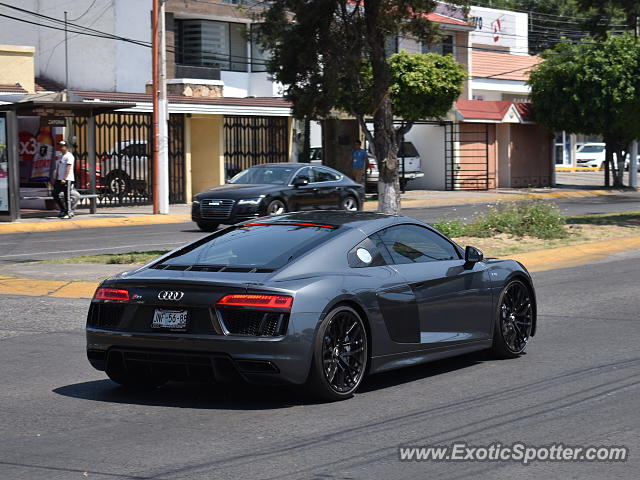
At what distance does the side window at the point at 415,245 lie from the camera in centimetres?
861

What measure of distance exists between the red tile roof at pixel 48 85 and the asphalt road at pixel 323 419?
30.5 m

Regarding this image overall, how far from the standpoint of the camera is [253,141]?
38031 millimetres

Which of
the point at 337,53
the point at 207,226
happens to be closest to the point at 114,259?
the point at 337,53

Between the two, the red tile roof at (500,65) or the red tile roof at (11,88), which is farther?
the red tile roof at (500,65)

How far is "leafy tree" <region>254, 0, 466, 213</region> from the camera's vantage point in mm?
19312

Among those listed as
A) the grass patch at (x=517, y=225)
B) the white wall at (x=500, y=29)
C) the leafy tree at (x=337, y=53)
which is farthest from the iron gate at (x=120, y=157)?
the white wall at (x=500, y=29)

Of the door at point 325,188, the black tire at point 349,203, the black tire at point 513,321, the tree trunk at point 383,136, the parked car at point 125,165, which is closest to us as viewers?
the black tire at point 513,321

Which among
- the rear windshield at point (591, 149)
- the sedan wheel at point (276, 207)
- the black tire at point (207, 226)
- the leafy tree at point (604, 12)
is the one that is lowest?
the black tire at point (207, 226)

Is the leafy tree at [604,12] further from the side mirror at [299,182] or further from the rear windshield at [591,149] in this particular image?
the rear windshield at [591,149]

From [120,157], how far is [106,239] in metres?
10.8

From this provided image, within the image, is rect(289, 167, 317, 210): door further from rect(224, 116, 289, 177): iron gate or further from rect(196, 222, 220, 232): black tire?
rect(224, 116, 289, 177): iron gate

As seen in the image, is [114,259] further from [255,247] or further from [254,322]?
[254,322]

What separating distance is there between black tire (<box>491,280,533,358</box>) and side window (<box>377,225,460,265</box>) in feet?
2.19

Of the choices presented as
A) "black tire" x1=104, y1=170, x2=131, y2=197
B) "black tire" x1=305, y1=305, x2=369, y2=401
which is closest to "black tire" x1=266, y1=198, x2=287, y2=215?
"black tire" x1=104, y1=170, x2=131, y2=197
